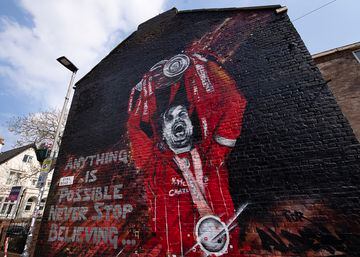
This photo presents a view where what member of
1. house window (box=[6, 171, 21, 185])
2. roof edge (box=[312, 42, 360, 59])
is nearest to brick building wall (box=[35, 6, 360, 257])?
roof edge (box=[312, 42, 360, 59])

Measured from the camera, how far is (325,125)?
3982mm

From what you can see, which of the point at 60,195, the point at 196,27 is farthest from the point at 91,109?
the point at 196,27

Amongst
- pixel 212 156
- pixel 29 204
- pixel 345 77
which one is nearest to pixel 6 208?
pixel 29 204

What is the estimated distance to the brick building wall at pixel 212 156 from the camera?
368cm

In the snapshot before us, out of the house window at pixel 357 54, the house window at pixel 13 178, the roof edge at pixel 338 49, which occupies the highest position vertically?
the house window at pixel 13 178

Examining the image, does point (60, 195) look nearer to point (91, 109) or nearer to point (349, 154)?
point (91, 109)

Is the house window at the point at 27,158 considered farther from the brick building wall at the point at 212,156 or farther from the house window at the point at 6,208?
the brick building wall at the point at 212,156

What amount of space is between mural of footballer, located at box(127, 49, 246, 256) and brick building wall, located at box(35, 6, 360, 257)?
3 centimetres

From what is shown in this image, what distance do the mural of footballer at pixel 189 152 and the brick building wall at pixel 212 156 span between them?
0.09 ft

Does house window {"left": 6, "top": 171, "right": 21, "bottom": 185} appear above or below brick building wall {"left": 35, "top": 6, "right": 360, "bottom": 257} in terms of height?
above

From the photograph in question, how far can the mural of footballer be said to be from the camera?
437 centimetres
